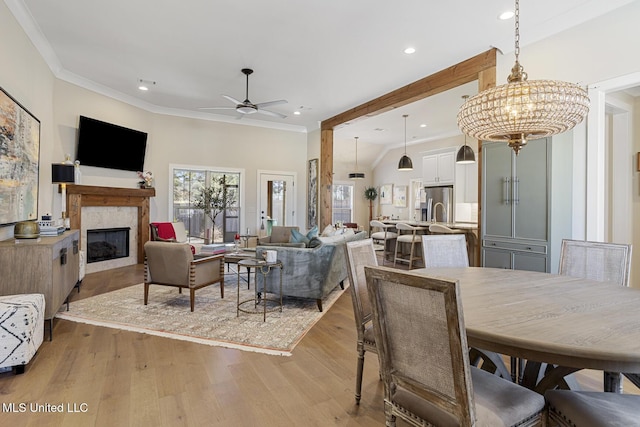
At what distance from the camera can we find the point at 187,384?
2254 mm

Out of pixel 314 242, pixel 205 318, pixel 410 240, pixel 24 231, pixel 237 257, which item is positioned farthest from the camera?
pixel 410 240

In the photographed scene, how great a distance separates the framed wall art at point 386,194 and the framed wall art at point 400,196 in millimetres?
190

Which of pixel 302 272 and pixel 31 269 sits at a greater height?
pixel 31 269

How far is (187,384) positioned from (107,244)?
4.89 metres

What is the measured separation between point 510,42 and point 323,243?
3.16 m

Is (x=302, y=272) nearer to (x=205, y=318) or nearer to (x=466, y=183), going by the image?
(x=205, y=318)

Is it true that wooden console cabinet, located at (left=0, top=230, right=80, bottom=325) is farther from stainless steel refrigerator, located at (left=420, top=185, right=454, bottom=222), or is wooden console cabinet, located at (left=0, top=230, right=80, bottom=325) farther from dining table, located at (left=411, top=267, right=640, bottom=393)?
stainless steel refrigerator, located at (left=420, top=185, right=454, bottom=222)

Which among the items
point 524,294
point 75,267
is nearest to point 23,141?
point 75,267

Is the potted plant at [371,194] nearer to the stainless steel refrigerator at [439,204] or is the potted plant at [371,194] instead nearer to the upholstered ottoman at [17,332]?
the stainless steel refrigerator at [439,204]

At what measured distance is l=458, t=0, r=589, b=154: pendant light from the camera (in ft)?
6.24

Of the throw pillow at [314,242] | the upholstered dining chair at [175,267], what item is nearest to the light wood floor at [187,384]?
the upholstered dining chair at [175,267]

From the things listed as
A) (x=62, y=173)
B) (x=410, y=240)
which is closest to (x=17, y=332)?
(x=62, y=173)

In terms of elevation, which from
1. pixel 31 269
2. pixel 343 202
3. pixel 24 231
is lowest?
pixel 31 269

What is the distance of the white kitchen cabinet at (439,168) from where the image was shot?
27.3ft
